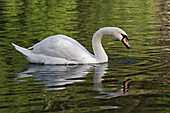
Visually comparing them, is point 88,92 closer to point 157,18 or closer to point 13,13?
point 157,18

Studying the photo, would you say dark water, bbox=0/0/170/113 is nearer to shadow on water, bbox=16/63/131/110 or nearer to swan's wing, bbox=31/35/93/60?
shadow on water, bbox=16/63/131/110

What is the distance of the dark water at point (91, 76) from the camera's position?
761 cm

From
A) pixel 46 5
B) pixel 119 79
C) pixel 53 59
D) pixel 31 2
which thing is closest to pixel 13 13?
pixel 46 5

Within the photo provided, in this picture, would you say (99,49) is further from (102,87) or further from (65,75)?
(102,87)

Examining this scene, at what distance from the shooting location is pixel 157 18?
2317 cm

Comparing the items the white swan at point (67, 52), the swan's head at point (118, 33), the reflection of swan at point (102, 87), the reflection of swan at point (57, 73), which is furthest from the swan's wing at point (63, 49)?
the reflection of swan at point (102, 87)

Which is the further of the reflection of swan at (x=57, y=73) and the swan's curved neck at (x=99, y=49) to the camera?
the swan's curved neck at (x=99, y=49)

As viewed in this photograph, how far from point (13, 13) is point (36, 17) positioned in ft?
8.72

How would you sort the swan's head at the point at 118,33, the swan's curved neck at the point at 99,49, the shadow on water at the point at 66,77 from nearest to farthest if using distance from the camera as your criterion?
1. the shadow on water at the point at 66,77
2. the swan's head at the point at 118,33
3. the swan's curved neck at the point at 99,49

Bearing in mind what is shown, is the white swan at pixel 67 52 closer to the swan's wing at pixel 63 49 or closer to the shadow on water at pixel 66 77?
the swan's wing at pixel 63 49

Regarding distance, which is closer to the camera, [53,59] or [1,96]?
[1,96]

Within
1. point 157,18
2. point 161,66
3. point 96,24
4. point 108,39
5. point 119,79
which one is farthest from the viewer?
point 157,18

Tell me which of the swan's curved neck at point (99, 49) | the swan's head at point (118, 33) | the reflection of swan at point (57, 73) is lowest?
the reflection of swan at point (57, 73)

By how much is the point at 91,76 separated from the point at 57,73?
0.91 meters
